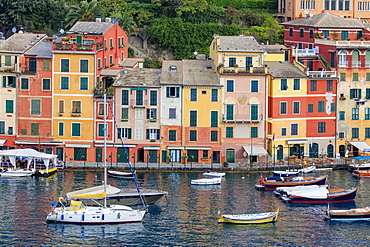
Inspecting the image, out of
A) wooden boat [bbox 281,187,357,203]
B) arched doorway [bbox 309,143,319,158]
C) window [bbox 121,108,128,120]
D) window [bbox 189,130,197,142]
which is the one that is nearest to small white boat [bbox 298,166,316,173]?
arched doorway [bbox 309,143,319,158]

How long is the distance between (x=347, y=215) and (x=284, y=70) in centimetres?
2994

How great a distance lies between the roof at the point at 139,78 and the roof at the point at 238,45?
8437 millimetres

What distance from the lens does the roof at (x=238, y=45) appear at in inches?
5773

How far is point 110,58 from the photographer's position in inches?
5915

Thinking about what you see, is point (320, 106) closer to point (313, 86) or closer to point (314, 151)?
point (313, 86)

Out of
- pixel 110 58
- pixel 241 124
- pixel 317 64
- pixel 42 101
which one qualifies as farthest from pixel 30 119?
pixel 317 64

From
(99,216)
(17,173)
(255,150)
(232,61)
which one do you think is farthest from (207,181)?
(17,173)

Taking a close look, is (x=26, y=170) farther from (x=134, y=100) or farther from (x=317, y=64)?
Answer: (x=317, y=64)

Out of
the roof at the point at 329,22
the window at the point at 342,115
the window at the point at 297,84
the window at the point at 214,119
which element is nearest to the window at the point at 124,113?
the window at the point at 214,119

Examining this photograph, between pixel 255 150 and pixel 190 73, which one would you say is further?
pixel 190 73

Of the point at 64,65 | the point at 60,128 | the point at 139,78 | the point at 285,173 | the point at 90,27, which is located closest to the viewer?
the point at 285,173

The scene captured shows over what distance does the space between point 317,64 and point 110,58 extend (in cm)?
2560

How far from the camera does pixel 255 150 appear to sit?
477 feet

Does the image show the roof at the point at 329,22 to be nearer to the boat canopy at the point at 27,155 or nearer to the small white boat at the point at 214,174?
the small white boat at the point at 214,174
